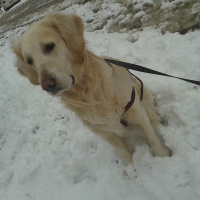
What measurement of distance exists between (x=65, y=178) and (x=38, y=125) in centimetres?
126

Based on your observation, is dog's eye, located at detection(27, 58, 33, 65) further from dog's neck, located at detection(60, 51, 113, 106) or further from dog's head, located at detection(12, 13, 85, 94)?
dog's neck, located at detection(60, 51, 113, 106)

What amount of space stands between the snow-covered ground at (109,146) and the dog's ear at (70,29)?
1.50 m

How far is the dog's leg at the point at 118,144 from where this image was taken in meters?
2.36

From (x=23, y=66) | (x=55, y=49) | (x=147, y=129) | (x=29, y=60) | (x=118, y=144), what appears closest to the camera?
(x=55, y=49)

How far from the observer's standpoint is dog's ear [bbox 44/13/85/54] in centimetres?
179

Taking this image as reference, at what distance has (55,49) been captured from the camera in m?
1.74

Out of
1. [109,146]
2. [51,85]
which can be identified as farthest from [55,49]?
[109,146]

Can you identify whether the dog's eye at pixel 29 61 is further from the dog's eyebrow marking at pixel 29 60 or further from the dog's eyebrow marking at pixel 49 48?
the dog's eyebrow marking at pixel 49 48

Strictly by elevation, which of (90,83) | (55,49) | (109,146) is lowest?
(109,146)

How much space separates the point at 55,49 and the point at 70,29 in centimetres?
26

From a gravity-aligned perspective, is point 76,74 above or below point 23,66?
below

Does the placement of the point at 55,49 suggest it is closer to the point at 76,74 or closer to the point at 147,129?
the point at 76,74

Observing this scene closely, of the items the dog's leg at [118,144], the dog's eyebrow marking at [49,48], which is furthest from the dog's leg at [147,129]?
the dog's eyebrow marking at [49,48]

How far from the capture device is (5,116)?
166 inches
